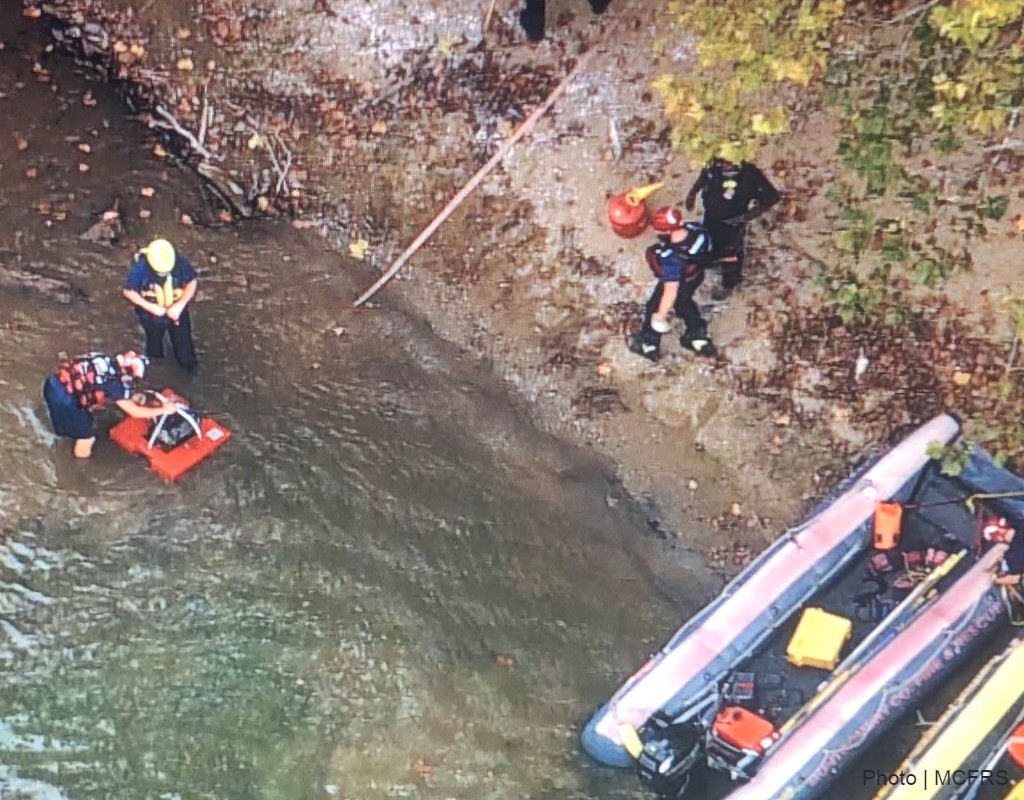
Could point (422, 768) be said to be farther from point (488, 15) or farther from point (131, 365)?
point (488, 15)

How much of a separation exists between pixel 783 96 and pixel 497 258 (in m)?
2.49

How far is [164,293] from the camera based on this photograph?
8.73 metres

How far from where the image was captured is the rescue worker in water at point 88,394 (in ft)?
26.7

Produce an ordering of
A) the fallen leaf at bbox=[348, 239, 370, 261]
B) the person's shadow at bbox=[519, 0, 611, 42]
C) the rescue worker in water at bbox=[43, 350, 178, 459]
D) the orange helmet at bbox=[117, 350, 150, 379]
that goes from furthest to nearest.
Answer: the fallen leaf at bbox=[348, 239, 370, 261]
the person's shadow at bbox=[519, 0, 611, 42]
the orange helmet at bbox=[117, 350, 150, 379]
the rescue worker in water at bbox=[43, 350, 178, 459]

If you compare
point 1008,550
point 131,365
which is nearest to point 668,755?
point 1008,550

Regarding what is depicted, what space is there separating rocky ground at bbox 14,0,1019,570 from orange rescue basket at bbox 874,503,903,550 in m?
0.70

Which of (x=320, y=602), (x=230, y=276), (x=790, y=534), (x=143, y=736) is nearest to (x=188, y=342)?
(x=230, y=276)

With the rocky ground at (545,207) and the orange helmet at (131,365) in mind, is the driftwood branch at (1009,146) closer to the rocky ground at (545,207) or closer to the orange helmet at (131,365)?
the rocky ground at (545,207)

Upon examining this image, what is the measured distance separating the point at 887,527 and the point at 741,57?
10.6 ft

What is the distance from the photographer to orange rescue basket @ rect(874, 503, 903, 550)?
8.19 meters

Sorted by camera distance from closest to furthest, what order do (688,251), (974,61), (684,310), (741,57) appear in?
1. (974,61)
2. (741,57)
3. (688,251)
4. (684,310)

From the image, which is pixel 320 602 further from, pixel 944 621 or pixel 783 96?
pixel 783 96

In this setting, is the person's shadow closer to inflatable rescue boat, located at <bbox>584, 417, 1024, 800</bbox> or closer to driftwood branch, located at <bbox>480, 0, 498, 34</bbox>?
driftwood branch, located at <bbox>480, 0, 498, 34</bbox>

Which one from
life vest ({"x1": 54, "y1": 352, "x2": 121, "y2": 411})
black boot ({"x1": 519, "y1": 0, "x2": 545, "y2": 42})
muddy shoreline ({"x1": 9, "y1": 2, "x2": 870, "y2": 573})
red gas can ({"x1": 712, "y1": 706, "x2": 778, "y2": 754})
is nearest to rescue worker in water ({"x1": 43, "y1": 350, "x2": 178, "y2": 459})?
life vest ({"x1": 54, "y1": 352, "x2": 121, "y2": 411})
